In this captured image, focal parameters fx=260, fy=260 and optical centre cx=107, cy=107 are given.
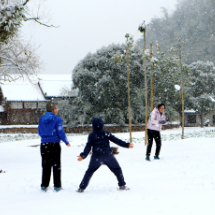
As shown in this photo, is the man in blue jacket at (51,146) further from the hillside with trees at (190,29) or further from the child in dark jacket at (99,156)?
the hillside with trees at (190,29)

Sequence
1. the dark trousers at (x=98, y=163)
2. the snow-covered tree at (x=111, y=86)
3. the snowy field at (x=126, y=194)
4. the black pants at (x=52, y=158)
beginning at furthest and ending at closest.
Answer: the snow-covered tree at (x=111, y=86)
the black pants at (x=52, y=158)
the dark trousers at (x=98, y=163)
the snowy field at (x=126, y=194)

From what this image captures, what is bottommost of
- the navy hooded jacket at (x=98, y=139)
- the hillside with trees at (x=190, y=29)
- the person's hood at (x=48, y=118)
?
the navy hooded jacket at (x=98, y=139)

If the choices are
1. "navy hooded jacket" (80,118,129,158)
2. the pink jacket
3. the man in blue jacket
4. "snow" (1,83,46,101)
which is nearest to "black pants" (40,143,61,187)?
the man in blue jacket

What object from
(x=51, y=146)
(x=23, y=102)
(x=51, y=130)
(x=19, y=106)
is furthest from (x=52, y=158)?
(x=19, y=106)

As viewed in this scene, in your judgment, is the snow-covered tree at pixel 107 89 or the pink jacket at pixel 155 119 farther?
the snow-covered tree at pixel 107 89

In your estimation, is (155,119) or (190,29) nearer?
(155,119)

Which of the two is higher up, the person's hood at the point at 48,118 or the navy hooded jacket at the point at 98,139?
the person's hood at the point at 48,118

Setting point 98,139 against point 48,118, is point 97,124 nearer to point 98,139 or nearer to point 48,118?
point 98,139

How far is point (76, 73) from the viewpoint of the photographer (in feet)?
97.3

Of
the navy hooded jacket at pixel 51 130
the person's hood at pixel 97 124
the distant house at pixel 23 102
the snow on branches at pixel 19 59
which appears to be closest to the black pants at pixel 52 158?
the navy hooded jacket at pixel 51 130

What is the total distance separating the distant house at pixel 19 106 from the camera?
112 feet

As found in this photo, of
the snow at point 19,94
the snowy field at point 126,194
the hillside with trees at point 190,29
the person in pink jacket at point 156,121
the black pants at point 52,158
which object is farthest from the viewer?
the hillside with trees at point 190,29

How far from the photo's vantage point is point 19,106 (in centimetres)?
3434

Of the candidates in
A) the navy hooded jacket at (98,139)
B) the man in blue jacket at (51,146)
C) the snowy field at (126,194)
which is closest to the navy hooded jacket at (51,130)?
the man in blue jacket at (51,146)
